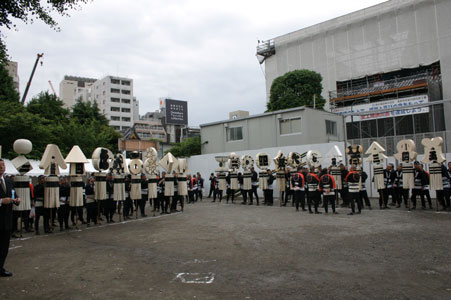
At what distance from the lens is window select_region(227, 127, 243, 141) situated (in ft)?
104

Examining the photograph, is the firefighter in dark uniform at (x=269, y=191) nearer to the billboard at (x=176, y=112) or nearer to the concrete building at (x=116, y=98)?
the billboard at (x=176, y=112)

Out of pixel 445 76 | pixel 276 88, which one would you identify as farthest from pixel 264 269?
pixel 445 76

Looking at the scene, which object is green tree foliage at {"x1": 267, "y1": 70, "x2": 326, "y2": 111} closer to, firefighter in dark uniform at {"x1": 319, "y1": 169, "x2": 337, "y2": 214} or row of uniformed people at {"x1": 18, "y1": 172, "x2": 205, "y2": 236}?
firefighter in dark uniform at {"x1": 319, "y1": 169, "x2": 337, "y2": 214}

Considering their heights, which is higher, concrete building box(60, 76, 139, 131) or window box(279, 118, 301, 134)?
concrete building box(60, 76, 139, 131)

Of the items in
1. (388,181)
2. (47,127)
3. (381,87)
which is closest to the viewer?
(388,181)

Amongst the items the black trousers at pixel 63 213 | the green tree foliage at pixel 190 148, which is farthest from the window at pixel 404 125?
the black trousers at pixel 63 213

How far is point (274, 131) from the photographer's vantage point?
2922cm

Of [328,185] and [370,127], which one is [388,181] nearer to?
[328,185]

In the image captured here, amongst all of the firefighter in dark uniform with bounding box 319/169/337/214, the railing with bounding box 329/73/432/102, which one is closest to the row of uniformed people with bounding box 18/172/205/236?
the firefighter in dark uniform with bounding box 319/169/337/214

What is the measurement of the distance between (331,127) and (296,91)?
1305cm

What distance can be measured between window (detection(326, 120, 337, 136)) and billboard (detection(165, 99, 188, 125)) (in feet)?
159

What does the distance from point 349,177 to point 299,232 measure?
4.93 m

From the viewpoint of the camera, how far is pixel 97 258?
7637 millimetres

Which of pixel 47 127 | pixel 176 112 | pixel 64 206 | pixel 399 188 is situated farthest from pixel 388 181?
pixel 176 112
